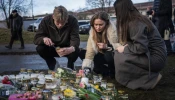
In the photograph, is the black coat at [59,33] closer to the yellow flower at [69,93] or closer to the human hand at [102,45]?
the human hand at [102,45]

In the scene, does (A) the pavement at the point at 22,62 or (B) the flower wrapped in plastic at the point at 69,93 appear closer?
(B) the flower wrapped in plastic at the point at 69,93

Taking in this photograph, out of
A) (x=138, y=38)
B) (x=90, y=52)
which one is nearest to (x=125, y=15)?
(x=138, y=38)

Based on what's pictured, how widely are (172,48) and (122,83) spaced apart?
4.15 m

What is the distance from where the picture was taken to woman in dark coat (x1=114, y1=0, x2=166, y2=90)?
10.5 ft

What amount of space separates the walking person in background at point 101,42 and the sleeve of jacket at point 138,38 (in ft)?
1.39

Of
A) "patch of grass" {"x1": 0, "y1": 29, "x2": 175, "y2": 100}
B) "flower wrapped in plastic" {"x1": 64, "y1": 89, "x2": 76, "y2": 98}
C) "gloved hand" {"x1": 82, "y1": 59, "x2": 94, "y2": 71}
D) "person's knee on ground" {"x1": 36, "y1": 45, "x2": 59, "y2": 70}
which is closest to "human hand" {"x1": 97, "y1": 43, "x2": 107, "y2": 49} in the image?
"gloved hand" {"x1": 82, "y1": 59, "x2": 94, "y2": 71}

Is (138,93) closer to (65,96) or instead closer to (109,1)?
(65,96)

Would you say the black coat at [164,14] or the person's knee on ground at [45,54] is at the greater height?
the black coat at [164,14]

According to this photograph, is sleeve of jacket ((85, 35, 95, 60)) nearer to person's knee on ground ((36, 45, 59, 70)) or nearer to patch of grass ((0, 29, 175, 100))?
patch of grass ((0, 29, 175, 100))

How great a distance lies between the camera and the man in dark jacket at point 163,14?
6.68m

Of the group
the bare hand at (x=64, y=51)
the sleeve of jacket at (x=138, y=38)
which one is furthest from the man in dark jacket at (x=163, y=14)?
the sleeve of jacket at (x=138, y=38)

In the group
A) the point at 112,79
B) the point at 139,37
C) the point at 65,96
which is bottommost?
the point at 112,79

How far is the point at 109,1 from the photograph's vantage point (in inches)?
1764

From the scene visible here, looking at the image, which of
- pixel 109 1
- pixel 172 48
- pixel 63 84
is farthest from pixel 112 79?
pixel 109 1
